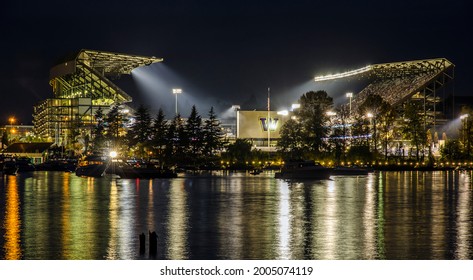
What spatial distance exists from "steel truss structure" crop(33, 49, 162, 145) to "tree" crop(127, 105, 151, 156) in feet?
122

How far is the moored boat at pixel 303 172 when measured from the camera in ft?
305

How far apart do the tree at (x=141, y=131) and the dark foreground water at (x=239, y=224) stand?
83984 millimetres

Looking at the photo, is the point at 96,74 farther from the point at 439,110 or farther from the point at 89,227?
the point at 89,227

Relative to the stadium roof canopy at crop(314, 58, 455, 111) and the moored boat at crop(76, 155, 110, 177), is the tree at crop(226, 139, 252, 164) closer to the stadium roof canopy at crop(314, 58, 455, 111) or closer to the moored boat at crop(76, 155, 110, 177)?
the moored boat at crop(76, 155, 110, 177)

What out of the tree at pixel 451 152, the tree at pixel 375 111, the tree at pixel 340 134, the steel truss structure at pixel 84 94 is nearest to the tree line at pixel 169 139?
the tree at pixel 340 134

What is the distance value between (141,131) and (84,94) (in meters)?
47.5

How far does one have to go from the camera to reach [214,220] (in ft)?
141

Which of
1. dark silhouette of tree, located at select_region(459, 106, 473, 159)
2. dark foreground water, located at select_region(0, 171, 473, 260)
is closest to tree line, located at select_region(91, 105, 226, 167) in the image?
dark silhouette of tree, located at select_region(459, 106, 473, 159)

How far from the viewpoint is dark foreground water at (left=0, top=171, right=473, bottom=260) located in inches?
1252

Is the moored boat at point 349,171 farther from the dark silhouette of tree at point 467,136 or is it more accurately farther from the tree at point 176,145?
the tree at point 176,145

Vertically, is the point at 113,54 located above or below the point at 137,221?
above

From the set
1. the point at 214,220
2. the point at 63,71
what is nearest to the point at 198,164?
the point at 63,71

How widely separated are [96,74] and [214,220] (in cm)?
15100

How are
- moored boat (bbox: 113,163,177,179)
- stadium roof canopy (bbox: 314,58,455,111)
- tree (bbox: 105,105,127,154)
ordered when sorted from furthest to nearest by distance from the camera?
stadium roof canopy (bbox: 314,58,455,111), tree (bbox: 105,105,127,154), moored boat (bbox: 113,163,177,179)
